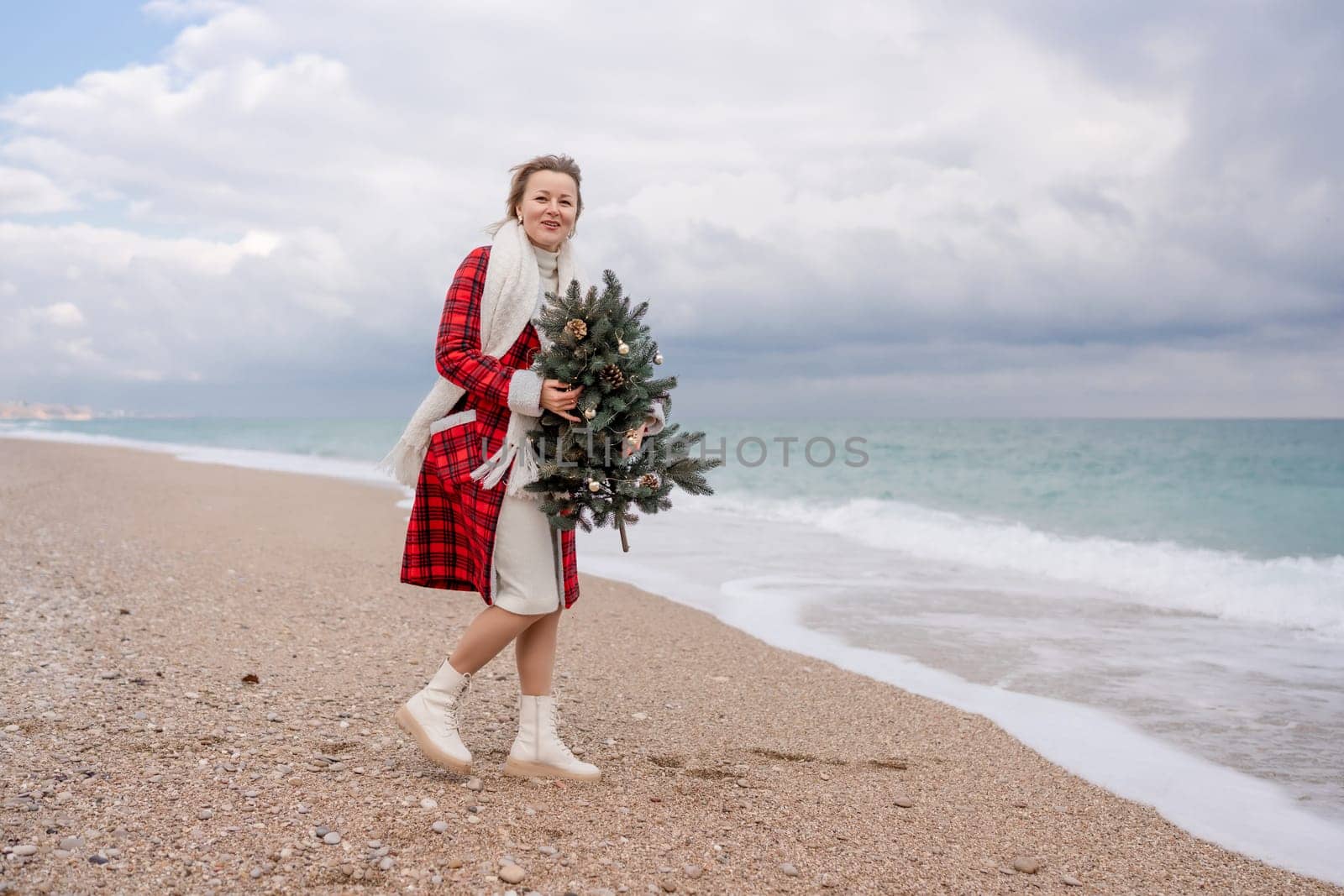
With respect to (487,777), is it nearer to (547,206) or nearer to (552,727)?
(552,727)

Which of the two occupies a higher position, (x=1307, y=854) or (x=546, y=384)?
(x=546, y=384)

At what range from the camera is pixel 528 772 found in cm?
333

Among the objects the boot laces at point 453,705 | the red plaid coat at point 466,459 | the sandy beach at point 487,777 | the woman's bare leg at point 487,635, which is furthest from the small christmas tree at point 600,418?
the sandy beach at point 487,777

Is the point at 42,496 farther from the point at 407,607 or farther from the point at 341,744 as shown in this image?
the point at 341,744

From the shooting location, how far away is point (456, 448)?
3.11 meters

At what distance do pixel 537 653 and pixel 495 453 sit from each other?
2.48 feet

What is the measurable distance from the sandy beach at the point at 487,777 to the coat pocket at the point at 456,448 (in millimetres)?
1056

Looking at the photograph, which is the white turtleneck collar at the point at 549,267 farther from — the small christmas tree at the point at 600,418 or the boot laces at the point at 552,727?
the boot laces at the point at 552,727

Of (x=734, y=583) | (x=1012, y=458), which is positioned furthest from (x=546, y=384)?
(x=1012, y=458)

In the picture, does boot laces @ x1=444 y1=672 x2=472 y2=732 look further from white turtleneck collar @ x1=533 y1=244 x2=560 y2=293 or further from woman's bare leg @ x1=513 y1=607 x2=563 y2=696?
white turtleneck collar @ x1=533 y1=244 x2=560 y2=293

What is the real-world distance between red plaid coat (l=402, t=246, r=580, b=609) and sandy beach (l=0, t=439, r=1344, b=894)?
2.42 ft

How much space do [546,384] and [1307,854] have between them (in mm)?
3128

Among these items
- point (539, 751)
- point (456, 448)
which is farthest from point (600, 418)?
point (539, 751)

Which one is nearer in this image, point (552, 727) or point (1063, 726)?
point (552, 727)
